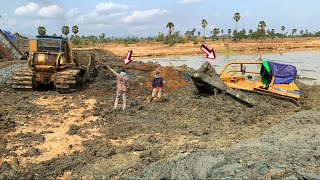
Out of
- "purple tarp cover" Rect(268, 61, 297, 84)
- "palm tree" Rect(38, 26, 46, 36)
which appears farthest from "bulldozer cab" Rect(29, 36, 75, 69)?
"palm tree" Rect(38, 26, 46, 36)

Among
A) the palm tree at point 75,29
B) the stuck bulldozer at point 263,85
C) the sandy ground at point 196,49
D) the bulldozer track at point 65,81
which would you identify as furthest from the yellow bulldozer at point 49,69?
the palm tree at point 75,29

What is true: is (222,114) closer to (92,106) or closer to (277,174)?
(92,106)

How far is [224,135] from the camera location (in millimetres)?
9070

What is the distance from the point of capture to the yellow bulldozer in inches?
572

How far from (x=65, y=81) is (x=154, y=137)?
6.68 meters

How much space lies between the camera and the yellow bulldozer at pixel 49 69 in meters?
14.5

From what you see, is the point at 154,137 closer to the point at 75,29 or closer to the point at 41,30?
the point at 41,30

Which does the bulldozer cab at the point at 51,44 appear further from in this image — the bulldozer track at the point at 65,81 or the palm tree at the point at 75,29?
the palm tree at the point at 75,29

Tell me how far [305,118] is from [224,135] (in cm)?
311

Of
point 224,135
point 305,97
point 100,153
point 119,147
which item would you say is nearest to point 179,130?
point 224,135

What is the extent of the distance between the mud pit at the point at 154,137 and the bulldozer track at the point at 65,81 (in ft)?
1.12

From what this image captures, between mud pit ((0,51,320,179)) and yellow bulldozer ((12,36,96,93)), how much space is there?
455mm

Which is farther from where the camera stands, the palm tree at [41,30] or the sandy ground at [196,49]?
the palm tree at [41,30]

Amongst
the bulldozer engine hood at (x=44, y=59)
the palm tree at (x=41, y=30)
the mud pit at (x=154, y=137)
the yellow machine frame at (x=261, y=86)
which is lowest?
the mud pit at (x=154, y=137)
